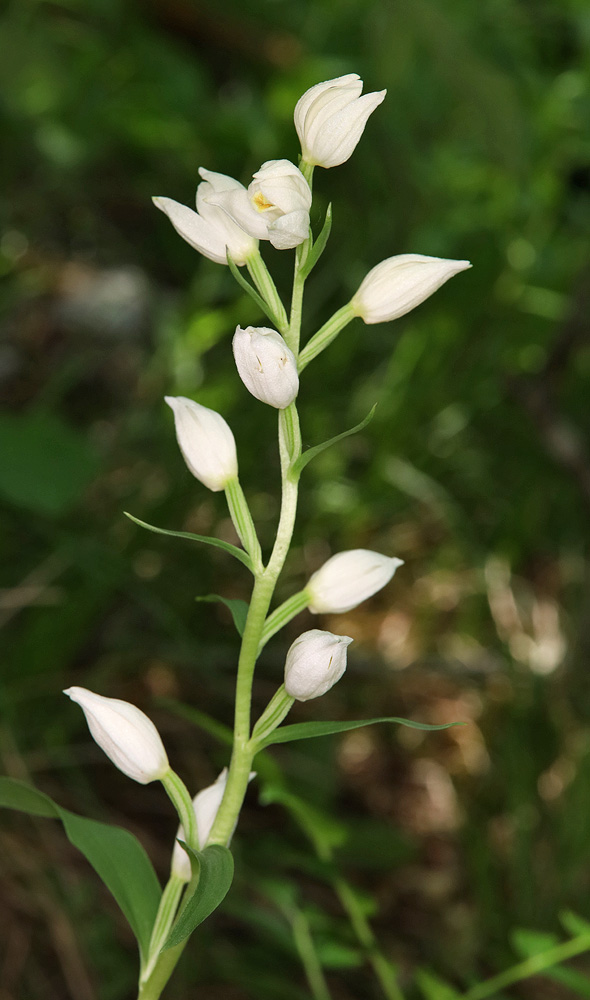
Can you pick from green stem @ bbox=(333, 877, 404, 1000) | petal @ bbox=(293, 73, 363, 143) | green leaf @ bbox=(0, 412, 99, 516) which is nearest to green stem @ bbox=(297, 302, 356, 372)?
petal @ bbox=(293, 73, 363, 143)

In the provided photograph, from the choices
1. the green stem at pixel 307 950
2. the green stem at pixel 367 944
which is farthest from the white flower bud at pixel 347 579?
the green stem at pixel 307 950

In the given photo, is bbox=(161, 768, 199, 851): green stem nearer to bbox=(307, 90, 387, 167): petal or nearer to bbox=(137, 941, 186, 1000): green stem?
bbox=(137, 941, 186, 1000): green stem

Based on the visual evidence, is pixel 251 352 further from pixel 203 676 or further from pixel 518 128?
pixel 203 676

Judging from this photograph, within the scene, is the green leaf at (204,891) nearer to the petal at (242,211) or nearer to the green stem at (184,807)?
the green stem at (184,807)

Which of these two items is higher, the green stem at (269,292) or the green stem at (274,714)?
the green stem at (269,292)

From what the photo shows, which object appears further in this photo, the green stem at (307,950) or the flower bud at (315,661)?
the green stem at (307,950)

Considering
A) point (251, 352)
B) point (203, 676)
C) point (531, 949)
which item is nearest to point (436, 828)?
point (203, 676)

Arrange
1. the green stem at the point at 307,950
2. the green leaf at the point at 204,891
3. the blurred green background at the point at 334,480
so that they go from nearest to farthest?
the green leaf at the point at 204,891 < the green stem at the point at 307,950 < the blurred green background at the point at 334,480

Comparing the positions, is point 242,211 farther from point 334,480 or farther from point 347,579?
point 334,480
